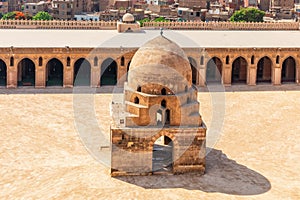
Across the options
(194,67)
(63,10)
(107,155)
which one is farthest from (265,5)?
(107,155)

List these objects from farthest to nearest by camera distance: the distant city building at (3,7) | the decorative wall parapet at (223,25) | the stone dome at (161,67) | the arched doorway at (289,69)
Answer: the distant city building at (3,7)
the decorative wall parapet at (223,25)
the arched doorway at (289,69)
the stone dome at (161,67)

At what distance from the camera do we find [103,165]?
2388cm

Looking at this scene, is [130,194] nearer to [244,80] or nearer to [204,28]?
[244,80]

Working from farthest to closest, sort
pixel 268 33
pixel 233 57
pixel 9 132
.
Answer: pixel 268 33
pixel 233 57
pixel 9 132

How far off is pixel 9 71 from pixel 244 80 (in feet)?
72.3

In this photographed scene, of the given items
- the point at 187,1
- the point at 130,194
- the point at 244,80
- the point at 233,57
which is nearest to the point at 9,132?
the point at 130,194

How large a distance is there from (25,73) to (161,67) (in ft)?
84.0

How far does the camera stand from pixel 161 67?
22.6 m

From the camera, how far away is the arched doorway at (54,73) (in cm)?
4203

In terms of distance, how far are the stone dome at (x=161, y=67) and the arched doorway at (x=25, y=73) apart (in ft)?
65.8

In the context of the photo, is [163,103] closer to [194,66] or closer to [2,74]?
[194,66]

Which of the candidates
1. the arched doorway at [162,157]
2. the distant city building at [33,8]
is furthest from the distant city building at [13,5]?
the arched doorway at [162,157]

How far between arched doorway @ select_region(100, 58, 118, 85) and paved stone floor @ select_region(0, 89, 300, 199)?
5.65m

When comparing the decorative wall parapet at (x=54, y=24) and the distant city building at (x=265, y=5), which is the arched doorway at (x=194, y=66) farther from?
the distant city building at (x=265, y=5)
